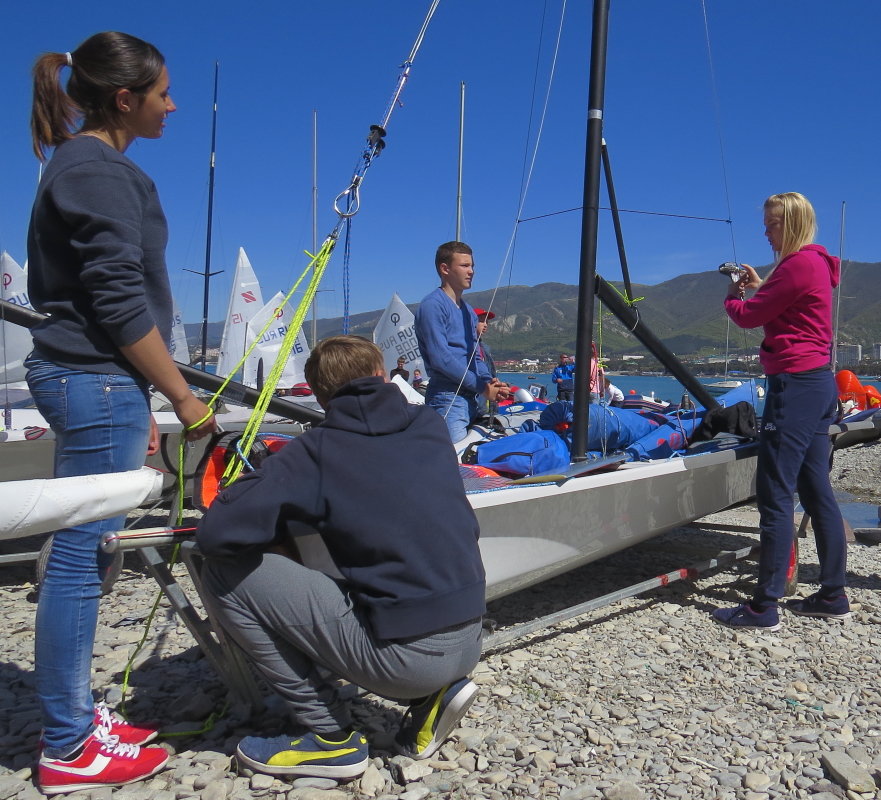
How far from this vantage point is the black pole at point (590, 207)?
365 centimetres

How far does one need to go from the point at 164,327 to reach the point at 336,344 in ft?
1.43

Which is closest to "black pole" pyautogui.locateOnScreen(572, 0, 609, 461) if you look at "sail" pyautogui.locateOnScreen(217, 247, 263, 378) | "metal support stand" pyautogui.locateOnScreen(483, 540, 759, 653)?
"metal support stand" pyautogui.locateOnScreen(483, 540, 759, 653)

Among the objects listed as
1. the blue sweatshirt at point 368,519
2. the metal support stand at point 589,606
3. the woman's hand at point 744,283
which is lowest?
the metal support stand at point 589,606

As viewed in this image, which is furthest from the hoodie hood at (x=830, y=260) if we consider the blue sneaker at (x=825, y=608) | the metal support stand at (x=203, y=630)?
the metal support stand at (x=203, y=630)

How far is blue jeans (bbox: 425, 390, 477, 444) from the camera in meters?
3.99

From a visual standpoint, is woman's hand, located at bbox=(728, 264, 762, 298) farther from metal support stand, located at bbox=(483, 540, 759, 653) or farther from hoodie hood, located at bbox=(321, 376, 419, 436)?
hoodie hood, located at bbox=(321, 376, 419, 436)

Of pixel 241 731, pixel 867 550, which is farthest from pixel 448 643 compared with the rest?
pixel 867 550

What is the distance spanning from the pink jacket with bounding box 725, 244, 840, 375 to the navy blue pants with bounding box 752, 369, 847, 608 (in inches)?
2.6

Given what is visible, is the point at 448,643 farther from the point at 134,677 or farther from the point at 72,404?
the point at 134,677

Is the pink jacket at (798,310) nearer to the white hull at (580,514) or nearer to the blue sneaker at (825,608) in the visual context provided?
the white hull at (580,514)

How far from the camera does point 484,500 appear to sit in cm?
256

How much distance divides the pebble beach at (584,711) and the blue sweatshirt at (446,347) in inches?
43.4

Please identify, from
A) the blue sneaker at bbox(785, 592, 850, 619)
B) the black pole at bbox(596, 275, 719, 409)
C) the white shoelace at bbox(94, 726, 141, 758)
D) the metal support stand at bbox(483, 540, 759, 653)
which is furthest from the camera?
the black pole at bbox(596, 275, 719, 409)

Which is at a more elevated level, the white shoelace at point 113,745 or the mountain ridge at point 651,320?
the mountain ridge at point 651,320
